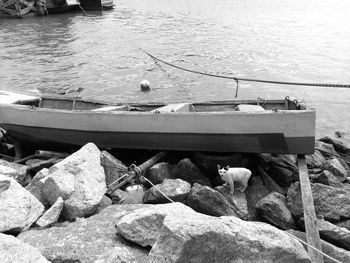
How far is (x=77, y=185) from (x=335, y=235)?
436 cm

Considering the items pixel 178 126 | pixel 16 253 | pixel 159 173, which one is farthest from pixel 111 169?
pixel 16 253

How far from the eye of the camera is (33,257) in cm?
426

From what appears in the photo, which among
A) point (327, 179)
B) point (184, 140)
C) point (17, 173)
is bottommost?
point (327, 179)

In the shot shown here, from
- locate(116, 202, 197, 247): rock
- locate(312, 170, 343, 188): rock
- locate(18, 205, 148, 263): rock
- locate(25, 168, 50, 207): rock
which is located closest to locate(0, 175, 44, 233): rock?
locate(18, 205, 148, 263): rock

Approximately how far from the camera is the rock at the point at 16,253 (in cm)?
415

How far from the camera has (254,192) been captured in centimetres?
783

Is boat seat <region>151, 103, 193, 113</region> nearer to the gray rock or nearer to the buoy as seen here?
the gray rock

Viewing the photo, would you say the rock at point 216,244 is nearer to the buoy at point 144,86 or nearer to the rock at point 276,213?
the rock at point 276,213

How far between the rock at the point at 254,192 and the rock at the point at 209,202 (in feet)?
2.23

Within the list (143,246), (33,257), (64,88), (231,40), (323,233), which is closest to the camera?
(33,257)

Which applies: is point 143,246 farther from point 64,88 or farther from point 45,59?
point 45,59

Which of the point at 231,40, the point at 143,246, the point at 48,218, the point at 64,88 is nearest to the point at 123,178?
the point at 48,218

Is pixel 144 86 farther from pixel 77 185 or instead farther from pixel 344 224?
pixel 344 224

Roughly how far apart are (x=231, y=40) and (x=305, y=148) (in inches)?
818
